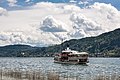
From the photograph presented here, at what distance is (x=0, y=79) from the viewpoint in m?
64.8

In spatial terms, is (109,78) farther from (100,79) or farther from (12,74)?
(12,74)

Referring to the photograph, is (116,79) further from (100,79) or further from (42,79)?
(42,79)

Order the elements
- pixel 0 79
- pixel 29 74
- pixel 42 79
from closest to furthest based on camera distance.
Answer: pixel 0 79
pixel 42 79
pixel 29 74

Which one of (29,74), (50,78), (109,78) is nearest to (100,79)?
(109,78)

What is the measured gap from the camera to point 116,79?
2672 inches

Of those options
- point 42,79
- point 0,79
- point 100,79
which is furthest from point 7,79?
point 100,79

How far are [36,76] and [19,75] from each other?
6.18 m

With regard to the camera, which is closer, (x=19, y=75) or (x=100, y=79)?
(x=100, y=79)

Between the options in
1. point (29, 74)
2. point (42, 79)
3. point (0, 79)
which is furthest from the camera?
point (29, 74)

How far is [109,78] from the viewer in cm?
6719

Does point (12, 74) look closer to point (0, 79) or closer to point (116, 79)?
point (0, 79)

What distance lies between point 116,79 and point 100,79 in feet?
12.2

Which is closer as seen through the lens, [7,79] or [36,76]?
[7,79]

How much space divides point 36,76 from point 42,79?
274 centimetres
